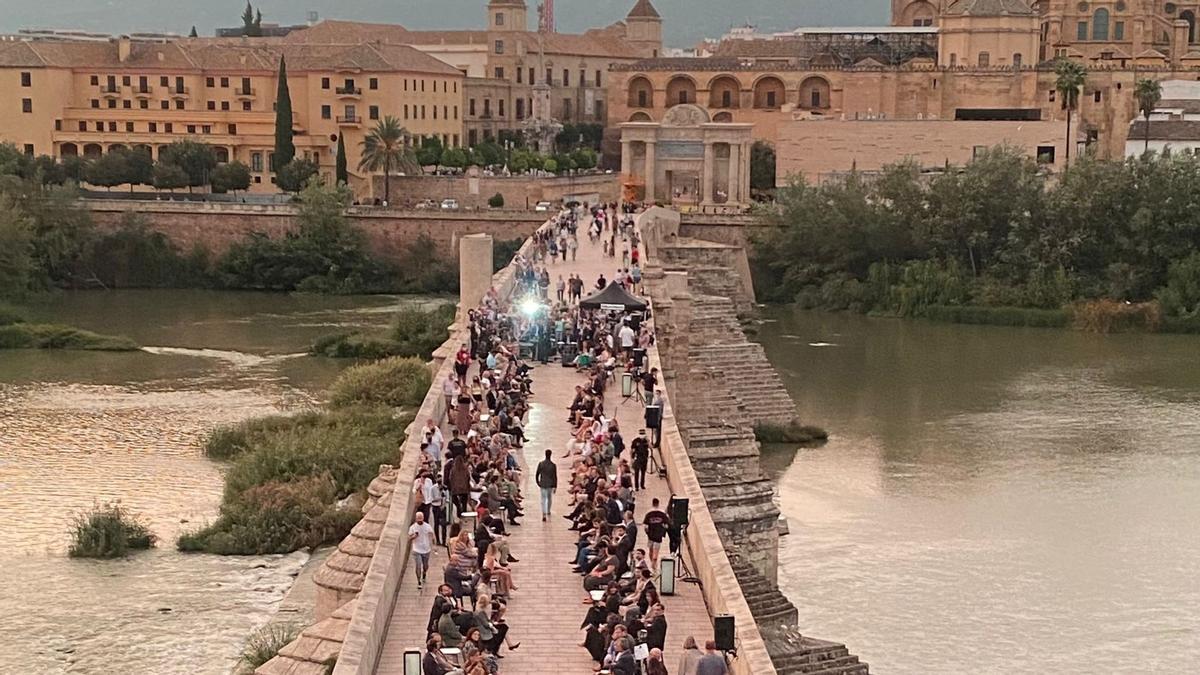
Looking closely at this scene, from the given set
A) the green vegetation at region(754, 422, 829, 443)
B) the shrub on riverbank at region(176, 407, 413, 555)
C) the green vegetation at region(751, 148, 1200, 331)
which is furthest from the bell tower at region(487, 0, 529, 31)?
the green vegetation at region(754, 422, 829, 443)

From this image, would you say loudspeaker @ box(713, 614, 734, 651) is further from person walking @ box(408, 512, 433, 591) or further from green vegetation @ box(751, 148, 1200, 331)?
green vegetation @ box(751, 148, 1200, 331)

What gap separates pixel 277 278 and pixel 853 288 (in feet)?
62.8

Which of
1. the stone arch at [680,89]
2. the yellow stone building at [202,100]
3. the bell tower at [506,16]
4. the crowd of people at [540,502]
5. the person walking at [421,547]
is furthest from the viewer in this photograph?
the bell tower at [506,16]

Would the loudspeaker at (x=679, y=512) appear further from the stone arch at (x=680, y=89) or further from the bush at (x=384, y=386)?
the stone arch at (x=680, y=89)

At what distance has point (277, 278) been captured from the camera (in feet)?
197

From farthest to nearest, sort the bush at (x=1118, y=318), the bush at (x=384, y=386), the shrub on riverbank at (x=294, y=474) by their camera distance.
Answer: the bush at (x=1118, y=318), the bush at (x=384, y=386), the shrub on riverbank at (x=294, y=474)

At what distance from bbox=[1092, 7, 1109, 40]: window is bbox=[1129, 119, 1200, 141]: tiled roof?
15.3 metres

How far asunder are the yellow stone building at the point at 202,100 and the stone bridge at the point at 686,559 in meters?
37.6

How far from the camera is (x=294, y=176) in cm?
6475

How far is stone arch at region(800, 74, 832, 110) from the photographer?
79.3m

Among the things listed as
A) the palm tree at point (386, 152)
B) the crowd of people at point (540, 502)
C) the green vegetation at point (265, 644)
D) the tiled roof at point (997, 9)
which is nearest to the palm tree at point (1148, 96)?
the tiled roof at point (997, 9)

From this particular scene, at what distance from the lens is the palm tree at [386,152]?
65562 millimetres

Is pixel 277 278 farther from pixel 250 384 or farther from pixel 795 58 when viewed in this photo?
pixel 795 58

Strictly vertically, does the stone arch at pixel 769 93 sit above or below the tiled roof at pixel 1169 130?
above
